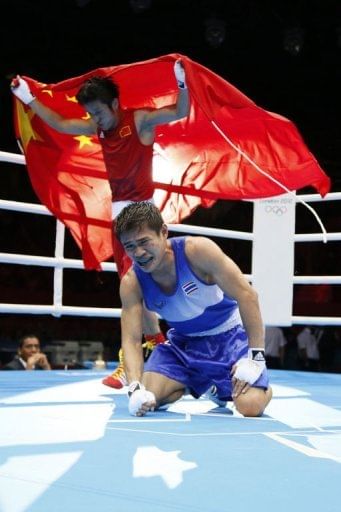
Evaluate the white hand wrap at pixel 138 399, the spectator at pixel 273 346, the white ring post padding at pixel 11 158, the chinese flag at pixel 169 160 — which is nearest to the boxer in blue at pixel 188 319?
the white hand wrap at pixel 138 399

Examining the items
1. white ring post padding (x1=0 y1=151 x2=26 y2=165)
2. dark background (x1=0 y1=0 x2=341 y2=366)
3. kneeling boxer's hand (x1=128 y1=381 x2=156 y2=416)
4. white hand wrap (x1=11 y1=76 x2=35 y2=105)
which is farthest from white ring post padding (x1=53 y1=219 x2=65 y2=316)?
dark background (x1=0 y1=0 x2=341 y2=366)

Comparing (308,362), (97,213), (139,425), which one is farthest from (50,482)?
(308,362)

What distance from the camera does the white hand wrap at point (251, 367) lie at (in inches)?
102

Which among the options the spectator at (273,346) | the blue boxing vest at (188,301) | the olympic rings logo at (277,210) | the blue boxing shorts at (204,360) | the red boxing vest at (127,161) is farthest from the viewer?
the spectator at (273,346)

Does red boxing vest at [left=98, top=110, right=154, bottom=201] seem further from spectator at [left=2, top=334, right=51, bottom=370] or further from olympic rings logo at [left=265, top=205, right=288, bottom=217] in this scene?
spectator at [left=2, top=334, right=51, bottom=370]

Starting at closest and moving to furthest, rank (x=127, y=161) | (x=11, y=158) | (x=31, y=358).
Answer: (x=127, y=161) < (x=11, y=158) < (x=31, y=358)

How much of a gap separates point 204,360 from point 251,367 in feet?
1.07

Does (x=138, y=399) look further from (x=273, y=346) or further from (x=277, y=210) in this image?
(x=273, y=346)

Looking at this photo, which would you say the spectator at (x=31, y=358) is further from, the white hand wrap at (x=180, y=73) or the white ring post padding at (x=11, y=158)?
the white hand wrap at (x=180, y=73)

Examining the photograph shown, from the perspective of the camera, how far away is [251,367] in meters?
2.61

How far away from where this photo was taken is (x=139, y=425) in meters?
2.31

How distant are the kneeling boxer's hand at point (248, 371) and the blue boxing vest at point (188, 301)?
0.27m

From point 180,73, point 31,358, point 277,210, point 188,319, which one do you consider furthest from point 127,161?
point 31,358

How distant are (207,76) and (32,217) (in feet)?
29.7
